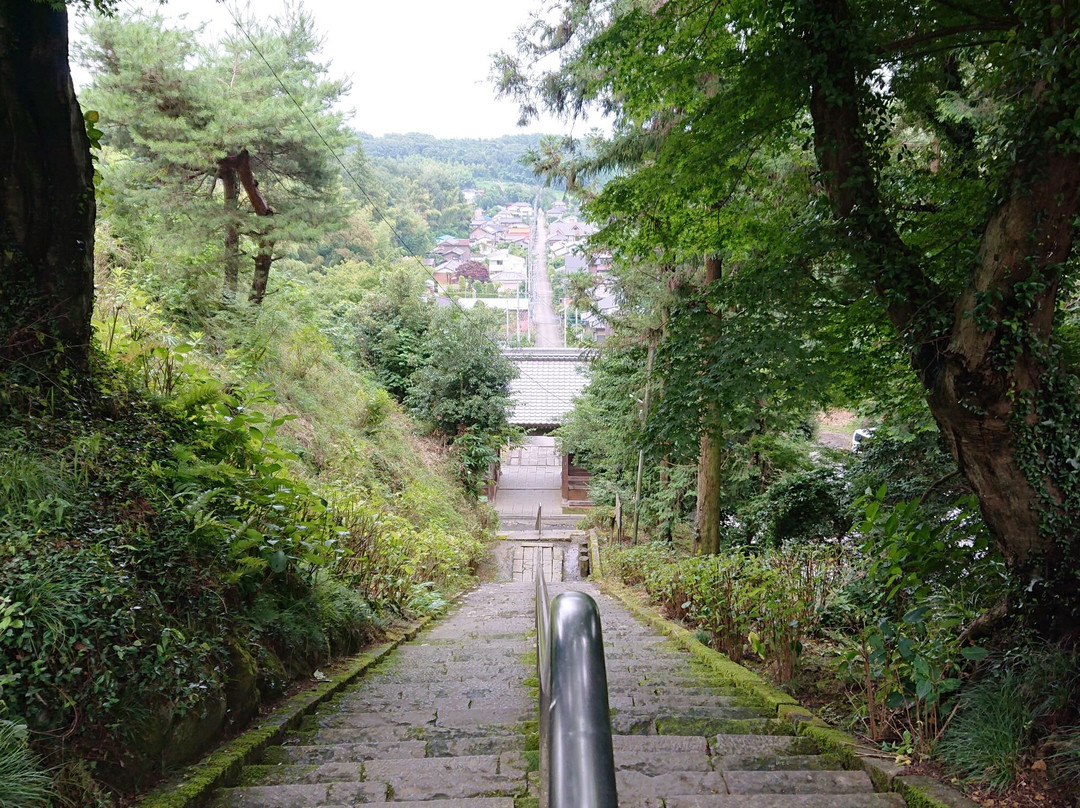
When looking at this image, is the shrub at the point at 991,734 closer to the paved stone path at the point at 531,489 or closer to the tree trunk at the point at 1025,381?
the tree trunk at the point at 1025,381

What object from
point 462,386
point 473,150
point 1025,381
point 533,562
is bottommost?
point 533,562

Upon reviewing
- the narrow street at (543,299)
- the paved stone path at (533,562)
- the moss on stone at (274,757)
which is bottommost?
the paved stone path at (533,562)

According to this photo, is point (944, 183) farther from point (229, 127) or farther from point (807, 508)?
point (229, 127)

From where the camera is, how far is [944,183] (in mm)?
4707

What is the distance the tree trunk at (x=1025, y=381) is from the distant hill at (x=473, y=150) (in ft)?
215

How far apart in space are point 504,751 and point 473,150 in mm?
73425

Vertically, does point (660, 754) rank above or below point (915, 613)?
below

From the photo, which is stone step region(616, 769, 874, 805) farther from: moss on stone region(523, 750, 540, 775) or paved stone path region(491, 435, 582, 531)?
paved stone path region(491, 435, 582, 531)

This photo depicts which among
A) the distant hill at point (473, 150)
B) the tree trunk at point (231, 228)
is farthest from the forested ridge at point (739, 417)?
the distant hill at point (473, 150)

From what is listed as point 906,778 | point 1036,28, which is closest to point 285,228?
point 1036,28

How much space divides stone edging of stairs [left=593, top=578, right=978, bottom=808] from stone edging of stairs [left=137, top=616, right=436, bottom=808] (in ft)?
8.18

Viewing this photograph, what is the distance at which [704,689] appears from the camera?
411 centimetres

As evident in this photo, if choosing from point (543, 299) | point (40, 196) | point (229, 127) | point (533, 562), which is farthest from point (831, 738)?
point (543, 299)

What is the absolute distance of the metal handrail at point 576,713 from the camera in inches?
42.5
